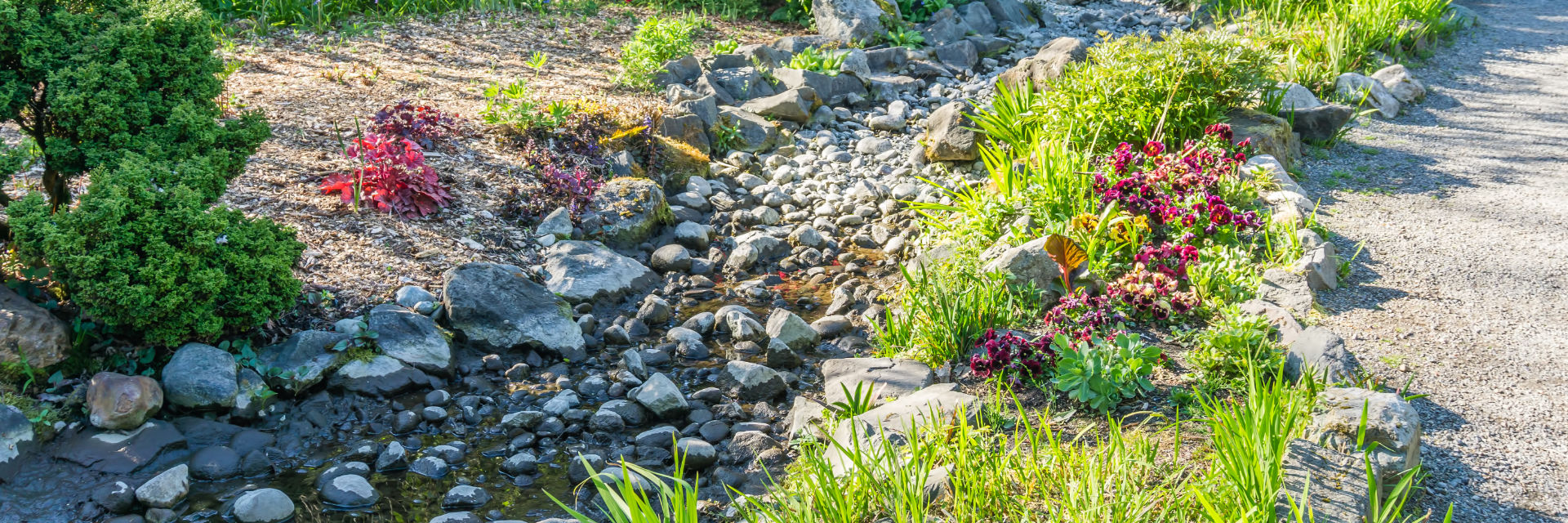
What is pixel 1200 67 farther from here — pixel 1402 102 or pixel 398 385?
pixel 398 385

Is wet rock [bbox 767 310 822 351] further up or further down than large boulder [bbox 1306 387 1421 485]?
further down

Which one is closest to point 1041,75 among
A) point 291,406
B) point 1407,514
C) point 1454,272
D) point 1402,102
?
point 1402,102

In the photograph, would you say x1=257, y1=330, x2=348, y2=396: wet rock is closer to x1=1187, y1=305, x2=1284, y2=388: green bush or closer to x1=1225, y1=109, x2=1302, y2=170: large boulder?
x1=1187, y1=305, x2=1284, y2=388: green bush

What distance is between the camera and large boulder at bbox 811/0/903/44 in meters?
9.98

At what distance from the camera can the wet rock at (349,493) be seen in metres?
3.41

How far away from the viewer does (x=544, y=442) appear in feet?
→ 12.7

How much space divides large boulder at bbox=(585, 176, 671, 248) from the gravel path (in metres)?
3.79

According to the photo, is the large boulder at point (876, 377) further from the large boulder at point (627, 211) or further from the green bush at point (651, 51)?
the green bush at point (651, 51)

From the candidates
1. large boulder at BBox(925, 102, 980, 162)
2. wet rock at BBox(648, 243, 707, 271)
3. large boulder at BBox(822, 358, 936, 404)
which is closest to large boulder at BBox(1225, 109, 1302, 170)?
large boulder at BBox(925, 102, 980, 162)

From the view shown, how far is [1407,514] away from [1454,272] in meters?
2.31

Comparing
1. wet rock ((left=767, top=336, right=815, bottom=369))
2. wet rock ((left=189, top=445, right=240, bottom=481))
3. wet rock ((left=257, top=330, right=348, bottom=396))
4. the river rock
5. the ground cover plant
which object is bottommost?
wet rock ((left=767, top=336, right=815, bottom=369))

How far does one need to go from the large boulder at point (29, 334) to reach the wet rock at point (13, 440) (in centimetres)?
22

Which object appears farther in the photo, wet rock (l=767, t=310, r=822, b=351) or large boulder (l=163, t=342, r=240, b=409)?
wet rock (l=767, t=310, r=822, b=351)

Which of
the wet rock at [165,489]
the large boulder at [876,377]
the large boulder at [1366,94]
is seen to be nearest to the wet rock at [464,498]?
the wet rock at [165,489]
